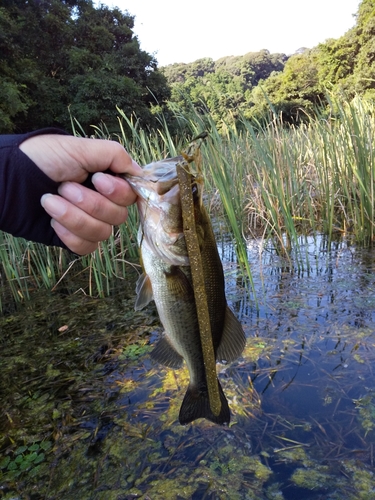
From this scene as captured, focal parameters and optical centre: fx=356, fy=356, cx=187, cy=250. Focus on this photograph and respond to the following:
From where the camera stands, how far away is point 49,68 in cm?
1872

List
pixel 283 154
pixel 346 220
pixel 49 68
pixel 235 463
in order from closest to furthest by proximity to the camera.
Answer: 1. pixel 235 463
2. pixel 283 154
3. pixel 346 220
4. pixel 49 68

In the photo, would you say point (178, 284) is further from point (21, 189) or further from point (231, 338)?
point (21, 189)

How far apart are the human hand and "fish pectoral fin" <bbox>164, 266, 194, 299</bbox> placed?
1.26 feet

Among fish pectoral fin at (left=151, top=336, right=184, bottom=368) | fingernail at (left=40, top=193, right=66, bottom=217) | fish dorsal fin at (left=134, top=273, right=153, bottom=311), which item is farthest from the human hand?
fish pectoral fin at (left=151, top=336, right=184, bottom=368)

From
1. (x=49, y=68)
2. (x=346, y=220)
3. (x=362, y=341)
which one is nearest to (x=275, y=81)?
(x=49, y=68)

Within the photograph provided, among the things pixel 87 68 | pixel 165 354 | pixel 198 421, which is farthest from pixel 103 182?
pixel 87 68

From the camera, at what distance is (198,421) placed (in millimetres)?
2180

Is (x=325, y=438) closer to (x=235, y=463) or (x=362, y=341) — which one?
Answer: (x=235, y=463)

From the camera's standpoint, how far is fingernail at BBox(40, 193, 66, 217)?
1509mm

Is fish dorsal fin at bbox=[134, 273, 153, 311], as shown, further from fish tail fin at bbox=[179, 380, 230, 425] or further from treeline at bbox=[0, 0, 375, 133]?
treeline at bbox=[0, 0, 375, 133]

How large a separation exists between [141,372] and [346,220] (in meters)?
4.02

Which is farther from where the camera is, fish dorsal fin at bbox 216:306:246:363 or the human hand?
fish dorsal fin at bbox 216:306:246:363

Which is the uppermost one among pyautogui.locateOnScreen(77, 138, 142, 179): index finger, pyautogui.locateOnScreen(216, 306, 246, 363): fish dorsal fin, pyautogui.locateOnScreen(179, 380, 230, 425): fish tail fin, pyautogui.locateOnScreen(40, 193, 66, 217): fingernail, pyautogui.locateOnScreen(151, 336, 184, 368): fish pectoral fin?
pyautogui.locateOnScreen(77, 138, 142, 179): index finger

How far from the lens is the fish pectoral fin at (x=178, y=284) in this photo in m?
1.46
